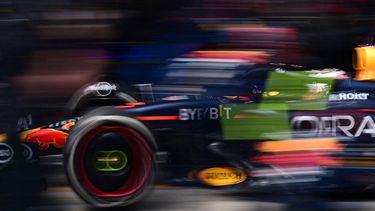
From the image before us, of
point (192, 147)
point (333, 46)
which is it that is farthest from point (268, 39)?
point (192, 147)

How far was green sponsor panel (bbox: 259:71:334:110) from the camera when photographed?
2.74 meters

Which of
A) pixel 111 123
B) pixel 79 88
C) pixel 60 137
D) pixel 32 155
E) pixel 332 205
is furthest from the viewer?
pixel 60 137

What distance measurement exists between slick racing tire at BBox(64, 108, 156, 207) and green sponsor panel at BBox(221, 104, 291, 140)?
80 centimetres

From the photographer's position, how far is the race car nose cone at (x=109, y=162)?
3.67 m

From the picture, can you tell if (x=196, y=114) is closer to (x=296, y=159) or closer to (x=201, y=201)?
(x=201, y=201)

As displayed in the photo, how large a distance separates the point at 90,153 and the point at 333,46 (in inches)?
67.7

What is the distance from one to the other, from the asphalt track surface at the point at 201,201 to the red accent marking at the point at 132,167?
106 millimetres

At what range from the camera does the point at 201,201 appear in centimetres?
354

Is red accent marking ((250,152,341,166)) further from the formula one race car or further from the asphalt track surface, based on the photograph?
the asphalt track surface

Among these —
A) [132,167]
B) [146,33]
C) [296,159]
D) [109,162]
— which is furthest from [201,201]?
[146,33]

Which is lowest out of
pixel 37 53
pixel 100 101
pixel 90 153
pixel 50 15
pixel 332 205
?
pixel 332 205

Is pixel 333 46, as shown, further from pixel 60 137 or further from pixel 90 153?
pixel 60 137

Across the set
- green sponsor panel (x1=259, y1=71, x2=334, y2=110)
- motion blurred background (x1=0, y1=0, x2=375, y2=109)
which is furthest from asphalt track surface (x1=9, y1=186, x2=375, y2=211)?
motion blurred background (x1=0, y1=0, x2=375, y2=109)

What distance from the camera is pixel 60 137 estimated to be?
3877 millimetres
